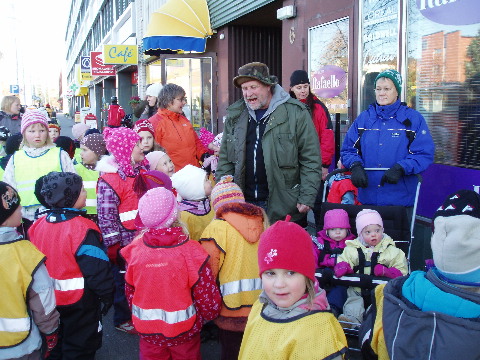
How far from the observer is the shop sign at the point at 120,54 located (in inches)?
767

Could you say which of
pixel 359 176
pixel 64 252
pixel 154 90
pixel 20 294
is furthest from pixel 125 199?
pixel 154 90

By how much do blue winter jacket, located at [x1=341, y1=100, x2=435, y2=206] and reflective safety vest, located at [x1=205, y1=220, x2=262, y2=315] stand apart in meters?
1.52

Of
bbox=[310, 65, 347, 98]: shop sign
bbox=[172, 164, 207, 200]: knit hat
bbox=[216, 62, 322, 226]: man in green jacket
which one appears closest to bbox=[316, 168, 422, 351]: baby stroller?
bbox=[216, 62, 322, 226]: man in green jacket

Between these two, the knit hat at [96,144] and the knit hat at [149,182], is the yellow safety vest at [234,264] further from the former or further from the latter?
the knit hat at [96,144]

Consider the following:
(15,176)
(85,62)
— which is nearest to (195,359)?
(15,176)

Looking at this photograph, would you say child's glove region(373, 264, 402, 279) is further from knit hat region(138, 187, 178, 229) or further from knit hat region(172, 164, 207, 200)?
knit hat region(138, 187, 178, 229)

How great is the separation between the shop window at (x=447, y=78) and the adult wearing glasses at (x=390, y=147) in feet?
3.76

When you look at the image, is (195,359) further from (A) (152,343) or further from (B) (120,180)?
→ (B) (120,180)

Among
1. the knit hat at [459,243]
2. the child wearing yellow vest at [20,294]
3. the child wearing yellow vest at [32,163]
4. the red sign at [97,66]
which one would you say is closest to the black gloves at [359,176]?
the knit hat at [459,243]

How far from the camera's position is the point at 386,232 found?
159 inches

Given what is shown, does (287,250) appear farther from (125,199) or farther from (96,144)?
(96,144)

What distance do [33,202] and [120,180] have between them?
106cm

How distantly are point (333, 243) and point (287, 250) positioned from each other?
2.03 metres

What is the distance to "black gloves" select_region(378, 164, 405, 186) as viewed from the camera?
3.87 metres
